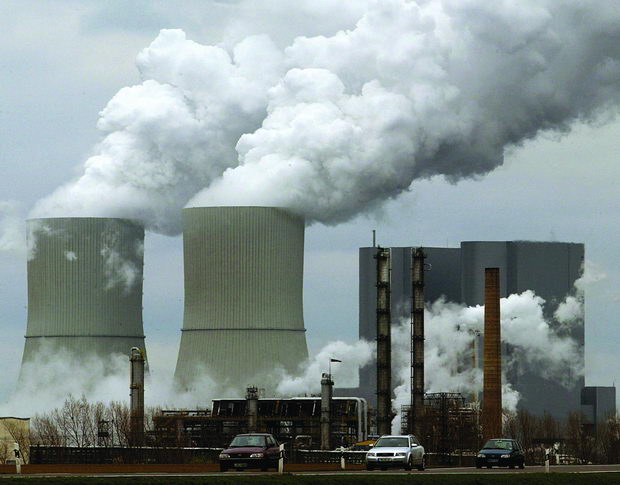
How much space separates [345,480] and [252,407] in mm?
38242

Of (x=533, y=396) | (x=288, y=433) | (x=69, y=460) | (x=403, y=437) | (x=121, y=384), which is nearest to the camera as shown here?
(x=403, y=437)

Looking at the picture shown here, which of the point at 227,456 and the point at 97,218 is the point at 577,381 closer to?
the point at 97,218

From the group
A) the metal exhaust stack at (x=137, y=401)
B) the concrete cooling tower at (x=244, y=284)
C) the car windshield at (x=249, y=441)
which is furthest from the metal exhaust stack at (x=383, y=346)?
the car windshield at (x=249, y=441)

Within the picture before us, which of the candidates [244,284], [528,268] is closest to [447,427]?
[244,284]

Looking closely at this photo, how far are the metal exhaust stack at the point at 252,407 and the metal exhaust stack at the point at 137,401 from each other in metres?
4.31

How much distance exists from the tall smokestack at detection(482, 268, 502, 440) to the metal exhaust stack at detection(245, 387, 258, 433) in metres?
10.1

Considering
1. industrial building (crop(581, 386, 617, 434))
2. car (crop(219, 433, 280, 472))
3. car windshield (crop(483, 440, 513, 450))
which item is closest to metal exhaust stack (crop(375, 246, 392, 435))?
car windshield (crop(483, 440, 513, 450))

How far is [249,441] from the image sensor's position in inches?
1188

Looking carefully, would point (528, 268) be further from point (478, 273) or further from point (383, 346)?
point (383, 346)

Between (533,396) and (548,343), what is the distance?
18.8 feet

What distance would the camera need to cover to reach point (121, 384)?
2552 inches

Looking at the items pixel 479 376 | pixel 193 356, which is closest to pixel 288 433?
pixel 193 356

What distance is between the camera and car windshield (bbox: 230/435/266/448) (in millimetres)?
30078

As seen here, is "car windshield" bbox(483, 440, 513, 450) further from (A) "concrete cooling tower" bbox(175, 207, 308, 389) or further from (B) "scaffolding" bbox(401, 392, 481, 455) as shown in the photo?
(B) "scaffolding" bbox(401, 392, 481, 455)
